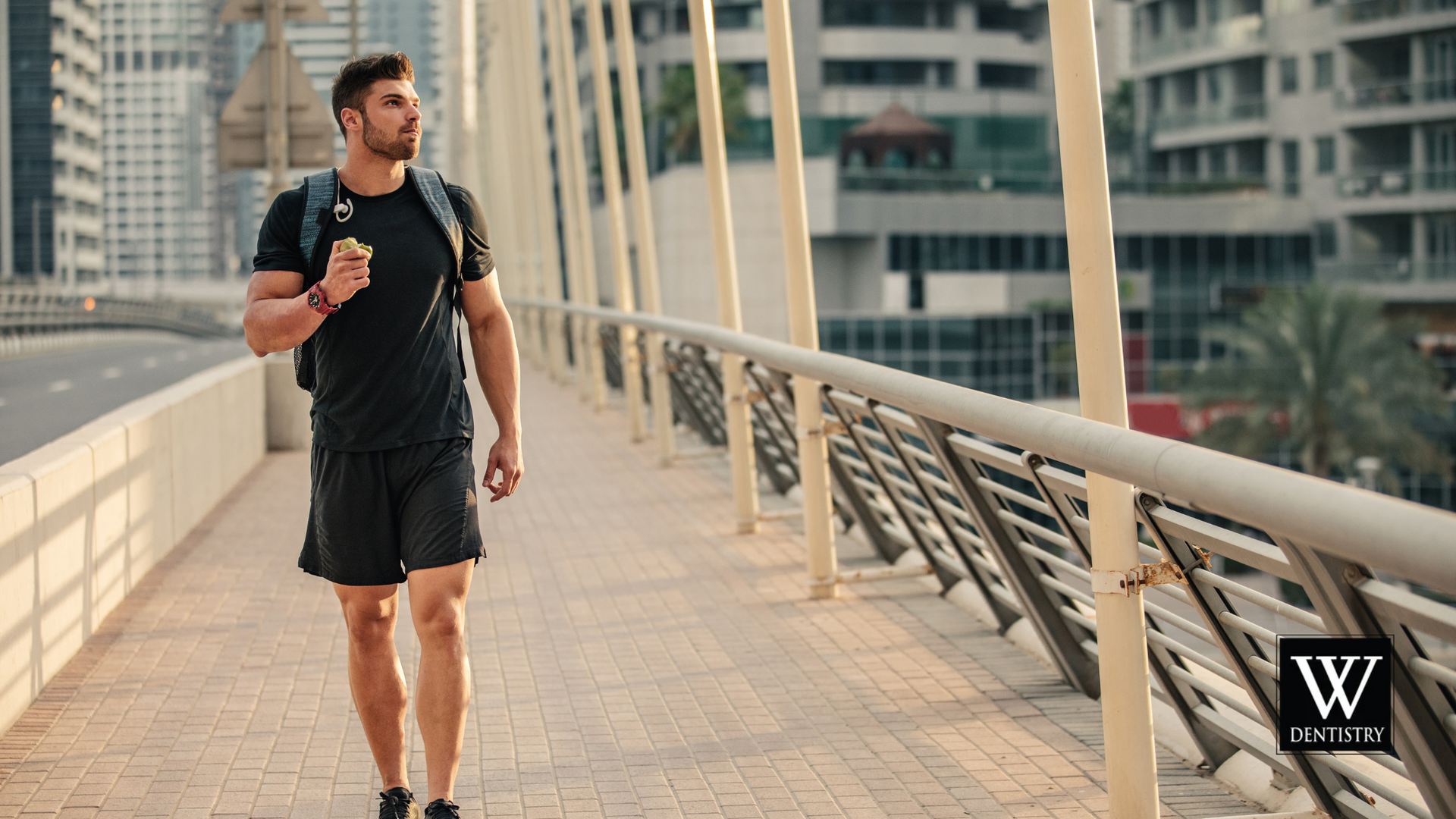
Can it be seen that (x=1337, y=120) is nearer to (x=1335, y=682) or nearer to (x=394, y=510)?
(x=394, y=510)

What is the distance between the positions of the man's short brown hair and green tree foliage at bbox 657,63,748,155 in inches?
2365

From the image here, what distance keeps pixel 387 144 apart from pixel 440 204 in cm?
19

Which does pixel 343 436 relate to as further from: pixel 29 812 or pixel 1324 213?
pixel 1324 213

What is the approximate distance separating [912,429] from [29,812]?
3051 millimetres

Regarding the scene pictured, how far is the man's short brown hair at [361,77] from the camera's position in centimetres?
374

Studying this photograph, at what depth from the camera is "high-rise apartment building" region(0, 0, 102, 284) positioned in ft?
250

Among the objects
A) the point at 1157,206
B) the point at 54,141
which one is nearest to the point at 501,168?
the point at 1157,206

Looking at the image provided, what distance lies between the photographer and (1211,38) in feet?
223

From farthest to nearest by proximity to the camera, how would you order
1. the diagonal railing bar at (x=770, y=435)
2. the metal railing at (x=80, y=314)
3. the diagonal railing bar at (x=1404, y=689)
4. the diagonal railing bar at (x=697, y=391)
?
the metal railing at (x=80, y=314), the diagonal railing bar at (x=697, y=391), the diagonal railing bar at (x=770, y=435), the diagonal railing bar at (x=1404, y=689)

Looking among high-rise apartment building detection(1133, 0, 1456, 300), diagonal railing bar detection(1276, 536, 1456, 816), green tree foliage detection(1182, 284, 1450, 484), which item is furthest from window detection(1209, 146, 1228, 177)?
diagonal railing bar detection(1276, 536, 1456, 816)

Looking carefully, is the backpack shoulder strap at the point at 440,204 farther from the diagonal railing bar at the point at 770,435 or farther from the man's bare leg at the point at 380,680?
the diagonal railing bar at the point at 770,435

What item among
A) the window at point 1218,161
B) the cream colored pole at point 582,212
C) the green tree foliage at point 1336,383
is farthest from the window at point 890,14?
the cream colored pole at point 582,212

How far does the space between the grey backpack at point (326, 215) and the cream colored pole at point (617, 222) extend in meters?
9.76

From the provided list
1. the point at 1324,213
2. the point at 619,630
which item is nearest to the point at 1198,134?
the point at 1324,213
